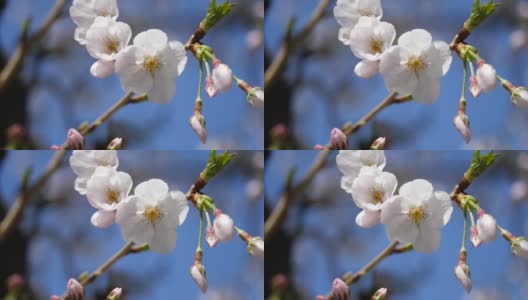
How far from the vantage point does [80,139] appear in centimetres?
175

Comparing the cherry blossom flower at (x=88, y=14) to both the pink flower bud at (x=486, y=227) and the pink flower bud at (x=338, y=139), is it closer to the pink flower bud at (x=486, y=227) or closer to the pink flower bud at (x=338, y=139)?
the pink flower bud at (x=338, y=139)

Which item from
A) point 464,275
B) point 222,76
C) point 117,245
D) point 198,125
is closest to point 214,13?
point 222,76

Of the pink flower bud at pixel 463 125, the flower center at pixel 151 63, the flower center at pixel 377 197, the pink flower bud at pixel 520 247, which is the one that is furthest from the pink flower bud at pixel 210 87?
the pink flower bud at pixel 520 247

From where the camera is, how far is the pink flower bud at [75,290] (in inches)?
67.9

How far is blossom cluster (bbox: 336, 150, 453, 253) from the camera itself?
5.61ft

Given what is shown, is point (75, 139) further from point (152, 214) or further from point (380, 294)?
point (380, 294)

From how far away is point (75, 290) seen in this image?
172cm

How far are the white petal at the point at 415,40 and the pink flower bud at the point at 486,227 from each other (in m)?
0.39

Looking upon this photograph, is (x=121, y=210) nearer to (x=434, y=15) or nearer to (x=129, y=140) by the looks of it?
(x=129, y=140)

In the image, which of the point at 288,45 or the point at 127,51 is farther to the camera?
the point at 288,45

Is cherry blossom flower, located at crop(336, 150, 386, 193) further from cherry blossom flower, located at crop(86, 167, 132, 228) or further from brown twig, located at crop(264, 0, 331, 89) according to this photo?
cherry blossom flower, located at crop(86, 167, 132, 228)

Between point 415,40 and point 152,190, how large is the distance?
684 millimetres

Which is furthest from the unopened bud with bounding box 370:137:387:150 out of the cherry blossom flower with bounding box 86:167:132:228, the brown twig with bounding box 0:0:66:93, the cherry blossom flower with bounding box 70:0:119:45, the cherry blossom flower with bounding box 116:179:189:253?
the brown twig with bounding box 0:0:66:93

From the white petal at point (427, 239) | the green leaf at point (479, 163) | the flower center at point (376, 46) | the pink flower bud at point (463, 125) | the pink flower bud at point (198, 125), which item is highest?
the flower center at point (376, 46)
